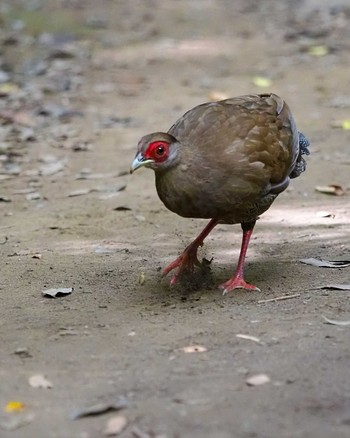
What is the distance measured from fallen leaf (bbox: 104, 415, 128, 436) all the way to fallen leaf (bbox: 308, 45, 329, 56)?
10875 mm

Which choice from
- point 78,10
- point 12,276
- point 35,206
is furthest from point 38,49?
point 12,276

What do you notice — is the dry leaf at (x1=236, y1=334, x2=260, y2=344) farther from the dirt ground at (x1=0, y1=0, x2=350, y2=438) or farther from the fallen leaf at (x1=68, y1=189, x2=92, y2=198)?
the fallen leaf at (x1=68, y1=189, x2=92, y2=198)

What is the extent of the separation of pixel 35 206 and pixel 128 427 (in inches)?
164

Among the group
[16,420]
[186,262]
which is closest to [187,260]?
[186,262]

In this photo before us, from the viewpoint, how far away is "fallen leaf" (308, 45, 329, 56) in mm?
13385

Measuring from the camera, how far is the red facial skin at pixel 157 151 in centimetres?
466

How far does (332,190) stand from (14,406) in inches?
169

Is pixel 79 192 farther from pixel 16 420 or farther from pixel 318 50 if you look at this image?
pixel 318 50

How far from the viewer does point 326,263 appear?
5.42 meters

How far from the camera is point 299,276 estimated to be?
5242mm

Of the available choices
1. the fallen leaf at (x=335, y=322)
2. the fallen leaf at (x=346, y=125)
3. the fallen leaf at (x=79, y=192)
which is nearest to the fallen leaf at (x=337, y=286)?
the fallen leaf at (x=335, y=322)

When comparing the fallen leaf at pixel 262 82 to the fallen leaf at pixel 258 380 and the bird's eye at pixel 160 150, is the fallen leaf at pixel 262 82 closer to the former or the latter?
the bird's eye at pixel 160 150

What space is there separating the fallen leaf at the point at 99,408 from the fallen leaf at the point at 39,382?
338 mm

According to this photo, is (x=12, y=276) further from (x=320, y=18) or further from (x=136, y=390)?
(x=320, y=18)
